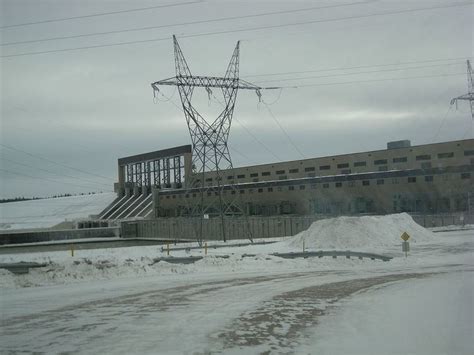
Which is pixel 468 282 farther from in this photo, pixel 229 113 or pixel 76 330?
pixel 229 113

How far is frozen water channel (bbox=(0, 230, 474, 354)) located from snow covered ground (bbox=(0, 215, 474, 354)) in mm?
21

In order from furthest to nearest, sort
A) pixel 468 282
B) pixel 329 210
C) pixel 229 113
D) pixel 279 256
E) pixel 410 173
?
pixel 329 210
pixel 410 173
pixel 229 113
pixel 279 256
pixel 468 282

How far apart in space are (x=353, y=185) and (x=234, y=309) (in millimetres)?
66516

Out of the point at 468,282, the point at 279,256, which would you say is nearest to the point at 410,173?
the point at 279,256

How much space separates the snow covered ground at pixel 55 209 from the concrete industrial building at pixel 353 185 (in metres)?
25.0

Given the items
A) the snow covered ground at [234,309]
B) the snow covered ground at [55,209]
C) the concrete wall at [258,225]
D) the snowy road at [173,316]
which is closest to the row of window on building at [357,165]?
the concrete wall at [258,225]

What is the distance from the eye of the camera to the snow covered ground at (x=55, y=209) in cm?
13550

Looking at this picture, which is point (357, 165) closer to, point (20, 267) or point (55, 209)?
point (20, 267)

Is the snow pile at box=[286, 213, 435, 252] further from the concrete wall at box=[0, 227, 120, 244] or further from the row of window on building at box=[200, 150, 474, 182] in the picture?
the concrete wall at box=[0, 227, 120, 244]

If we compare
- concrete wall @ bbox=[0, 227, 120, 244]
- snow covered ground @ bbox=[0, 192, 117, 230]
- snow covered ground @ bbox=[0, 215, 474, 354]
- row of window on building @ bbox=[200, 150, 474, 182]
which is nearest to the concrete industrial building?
row of window on building @ bbox=[200, 150, 474, 182]

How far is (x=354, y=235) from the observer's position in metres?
36.2

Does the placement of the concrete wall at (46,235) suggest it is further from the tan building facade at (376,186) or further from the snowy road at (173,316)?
the snowy road at (173,316)

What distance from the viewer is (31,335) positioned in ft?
30.1

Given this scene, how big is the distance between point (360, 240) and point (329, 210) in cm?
4069
